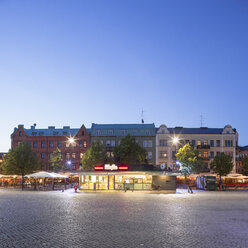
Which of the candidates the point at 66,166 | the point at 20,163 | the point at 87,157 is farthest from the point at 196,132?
the point at 20,163

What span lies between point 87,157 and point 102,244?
5694cm

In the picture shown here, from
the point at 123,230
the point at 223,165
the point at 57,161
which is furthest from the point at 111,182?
the point at 123,230

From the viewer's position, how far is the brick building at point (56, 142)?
267 feet

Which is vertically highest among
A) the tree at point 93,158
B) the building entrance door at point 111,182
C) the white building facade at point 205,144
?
the white building facade at point 205,144

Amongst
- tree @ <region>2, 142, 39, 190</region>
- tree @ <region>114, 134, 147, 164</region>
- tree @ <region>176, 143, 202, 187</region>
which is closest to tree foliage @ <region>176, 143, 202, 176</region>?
tree @ <region>176, 143, 202, 187</region>

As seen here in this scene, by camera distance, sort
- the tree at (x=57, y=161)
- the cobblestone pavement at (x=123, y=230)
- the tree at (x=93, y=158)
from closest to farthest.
A: the cobblestone pavement at (x=123, y=230), the tree at (x=93, y=158), the tree at (x=57, y=161)

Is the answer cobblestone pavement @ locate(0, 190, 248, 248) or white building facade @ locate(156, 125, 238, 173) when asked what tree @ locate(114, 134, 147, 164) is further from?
cobblestone pavement @ locate(0, 190, 248, 248)

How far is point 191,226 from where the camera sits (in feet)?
49.9

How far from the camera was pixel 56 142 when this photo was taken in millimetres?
83125

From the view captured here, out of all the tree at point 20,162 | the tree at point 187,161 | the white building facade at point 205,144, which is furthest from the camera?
the white building facade at point 205,144

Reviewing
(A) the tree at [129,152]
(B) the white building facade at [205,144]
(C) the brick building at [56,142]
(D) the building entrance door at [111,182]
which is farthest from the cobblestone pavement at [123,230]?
(C) the brick building at [56,142]

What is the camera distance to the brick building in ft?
267

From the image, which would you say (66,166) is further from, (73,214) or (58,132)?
(73,214)

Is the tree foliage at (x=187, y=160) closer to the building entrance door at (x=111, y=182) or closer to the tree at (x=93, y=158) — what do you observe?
the building entrance door at (x=111, y=182)
